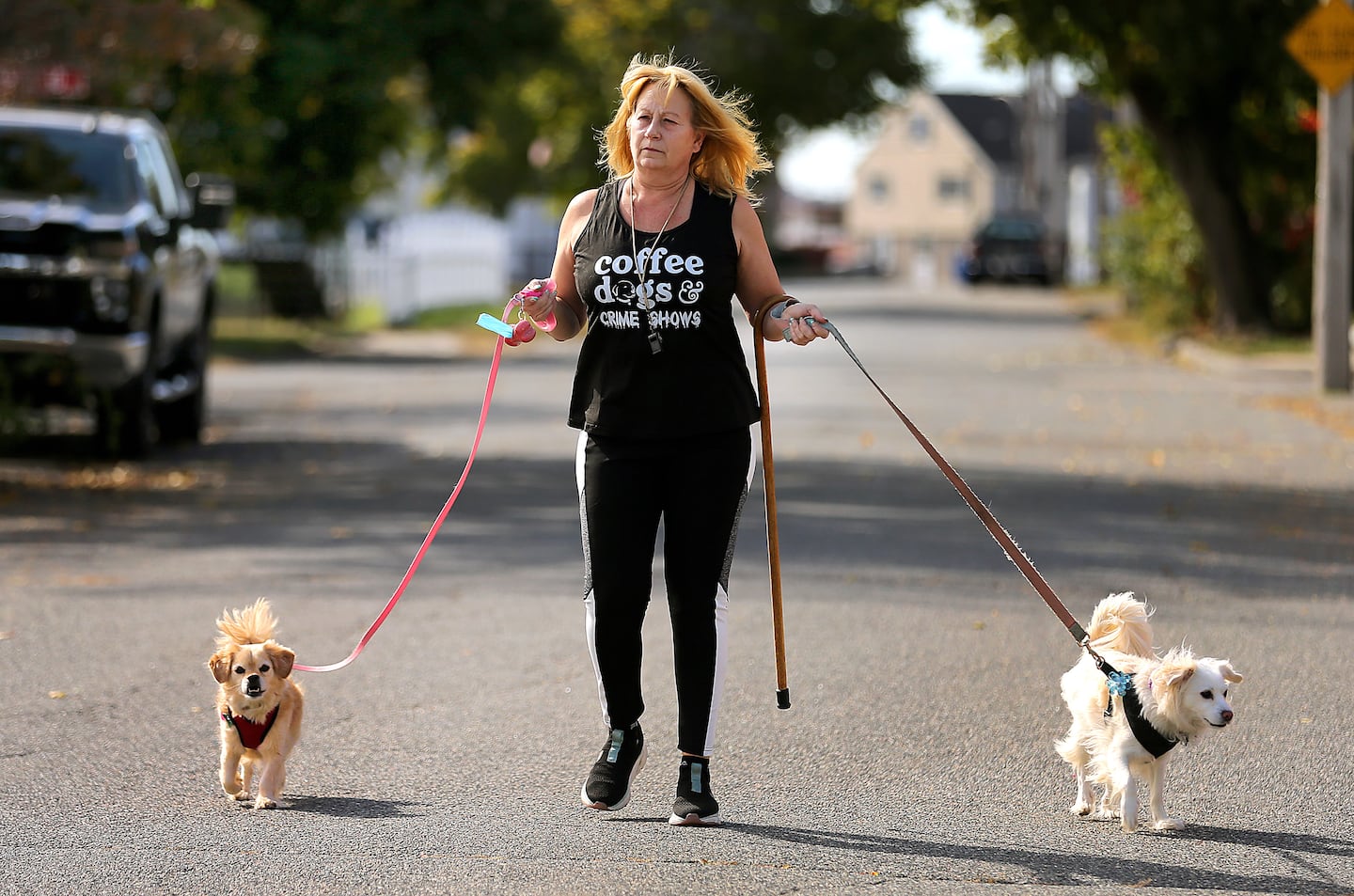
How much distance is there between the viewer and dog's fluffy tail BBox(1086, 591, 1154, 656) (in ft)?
17.3

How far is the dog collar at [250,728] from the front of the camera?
211 inches

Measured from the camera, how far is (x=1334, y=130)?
18.5 meters

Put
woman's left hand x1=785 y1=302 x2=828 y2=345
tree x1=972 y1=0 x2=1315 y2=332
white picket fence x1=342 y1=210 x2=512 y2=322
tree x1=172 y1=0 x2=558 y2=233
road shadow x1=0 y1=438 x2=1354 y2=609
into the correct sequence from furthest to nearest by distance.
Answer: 1. white picket fence x1=342 y1=210 x2=512 y2=322
2. tree x1=172 y1=0 x2=558 y2=233
3. tree x1=972 y1=0 x2=1315 y2=332
4. road shadow x1=0 y1=438 x2=1354 y2=609
5. woman's left hand x1=785 y1=302 x2=828 y2=345

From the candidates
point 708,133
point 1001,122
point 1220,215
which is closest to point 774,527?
point 708,133

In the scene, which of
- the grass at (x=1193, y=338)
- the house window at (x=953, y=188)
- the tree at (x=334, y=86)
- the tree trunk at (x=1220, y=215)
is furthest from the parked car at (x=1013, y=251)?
the house window at (x=953, y=188)

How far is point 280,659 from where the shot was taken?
5.36 metres

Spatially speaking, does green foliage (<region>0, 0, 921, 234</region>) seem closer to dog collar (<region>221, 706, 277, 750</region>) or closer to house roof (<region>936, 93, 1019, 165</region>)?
dog collar (<region>221, 706, 277, 750</region>)

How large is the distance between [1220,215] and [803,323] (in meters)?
22.4

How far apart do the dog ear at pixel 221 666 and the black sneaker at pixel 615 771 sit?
39.3 inches

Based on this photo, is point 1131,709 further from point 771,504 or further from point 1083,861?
point 771,504

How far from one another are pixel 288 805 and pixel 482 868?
88 cm

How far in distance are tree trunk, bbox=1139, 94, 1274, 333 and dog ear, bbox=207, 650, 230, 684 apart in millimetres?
22705

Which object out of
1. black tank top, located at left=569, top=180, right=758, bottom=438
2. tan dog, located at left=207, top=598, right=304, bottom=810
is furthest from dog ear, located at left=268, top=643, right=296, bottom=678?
black tank top, located at left=569, top=180, right=758, bottom=438

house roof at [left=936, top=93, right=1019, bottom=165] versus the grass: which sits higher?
house roof at [left=936, top=93, right=1019, bottom=165]
